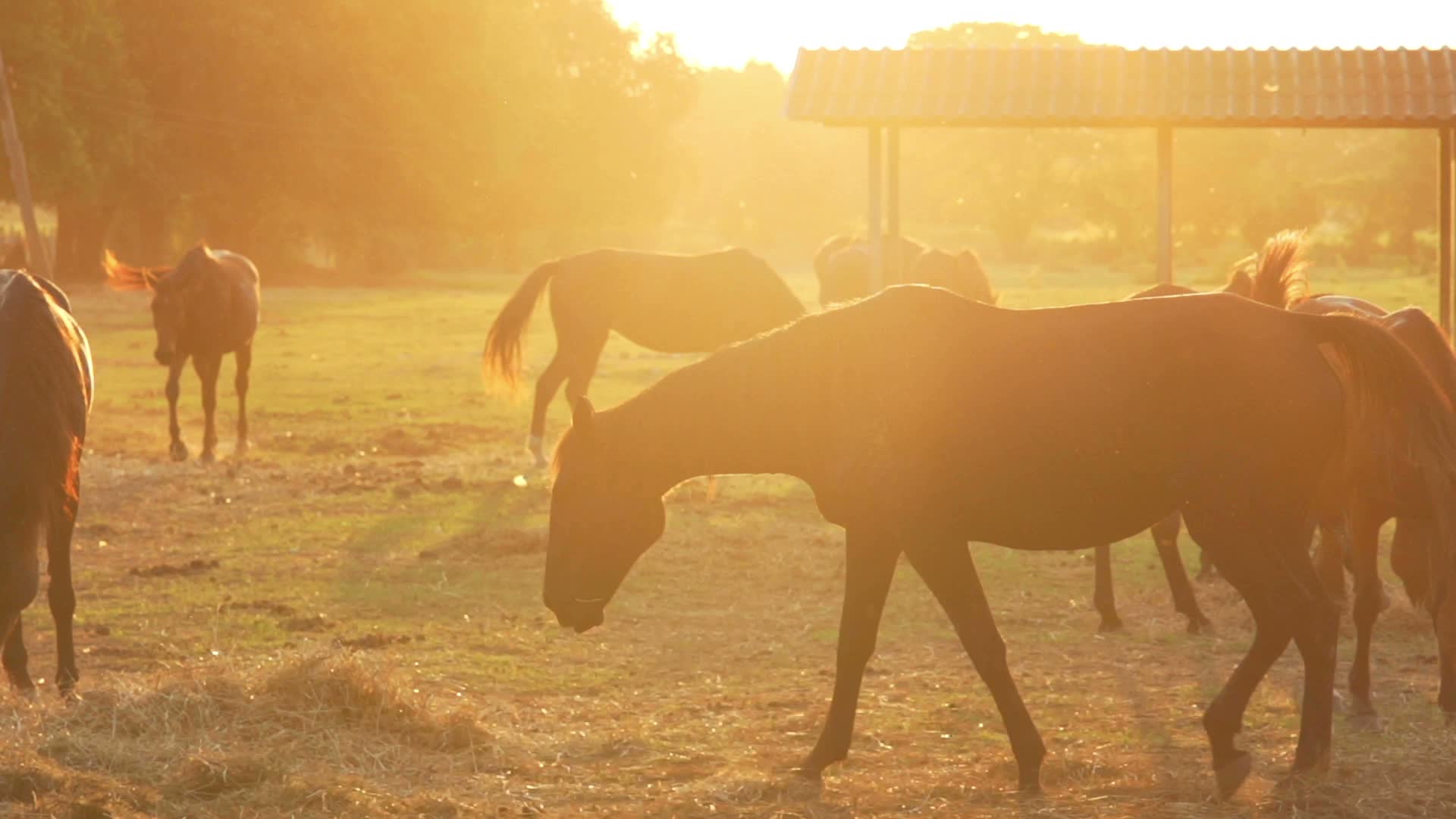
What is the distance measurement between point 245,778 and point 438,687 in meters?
1.88

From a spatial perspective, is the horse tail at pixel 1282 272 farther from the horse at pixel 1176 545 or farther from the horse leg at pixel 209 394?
the horse leg at pixel 209 394

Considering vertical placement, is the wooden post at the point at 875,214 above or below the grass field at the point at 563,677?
above

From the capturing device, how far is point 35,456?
6211 mm

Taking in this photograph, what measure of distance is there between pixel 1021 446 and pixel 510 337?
910cm

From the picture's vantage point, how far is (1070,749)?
6293 mm

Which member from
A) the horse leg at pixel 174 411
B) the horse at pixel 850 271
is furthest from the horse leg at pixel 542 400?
the horse at pixel 850 271

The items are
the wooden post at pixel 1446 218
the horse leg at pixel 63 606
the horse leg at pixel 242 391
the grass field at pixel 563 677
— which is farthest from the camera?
the horse leg at pixel 242 391

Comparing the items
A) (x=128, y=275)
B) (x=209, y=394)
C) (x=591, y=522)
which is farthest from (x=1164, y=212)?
(x=128, y=275)

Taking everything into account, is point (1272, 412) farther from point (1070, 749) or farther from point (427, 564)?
point (427, 564)

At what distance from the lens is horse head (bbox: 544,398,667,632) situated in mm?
5867

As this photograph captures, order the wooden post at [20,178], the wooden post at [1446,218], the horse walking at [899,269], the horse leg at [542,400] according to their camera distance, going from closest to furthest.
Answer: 1. the wooden post at [1446,218]
2. the horse walking at [899,269]
3. the horse leg at [542,400]
4. the wooden post at [20,178]

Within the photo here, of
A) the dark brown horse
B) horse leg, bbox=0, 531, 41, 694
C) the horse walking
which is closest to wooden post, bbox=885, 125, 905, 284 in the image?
the horse walking

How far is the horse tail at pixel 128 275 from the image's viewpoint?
606 inches

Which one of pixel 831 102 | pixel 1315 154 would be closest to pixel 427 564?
pixel 831 102
